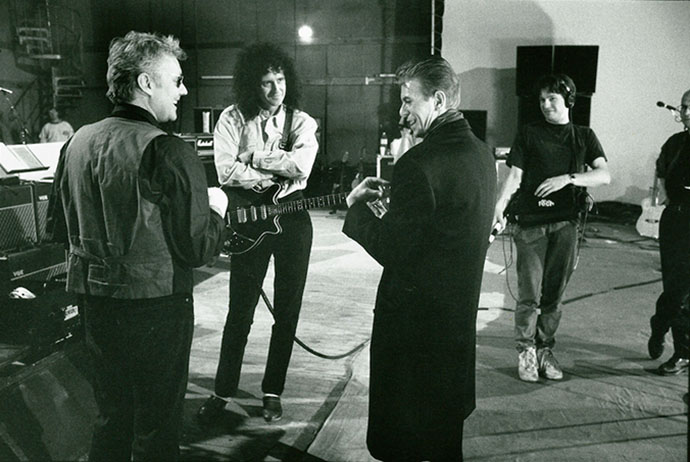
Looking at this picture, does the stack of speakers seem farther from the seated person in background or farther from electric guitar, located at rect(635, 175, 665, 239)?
the seated person in background

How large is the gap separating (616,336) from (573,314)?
550 mm

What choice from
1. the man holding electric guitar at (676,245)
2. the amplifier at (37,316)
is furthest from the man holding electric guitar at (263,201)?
the man holding electric guitar at (676,245)

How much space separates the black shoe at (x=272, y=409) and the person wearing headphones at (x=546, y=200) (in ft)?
4.78

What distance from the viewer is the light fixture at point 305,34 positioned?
482 inches

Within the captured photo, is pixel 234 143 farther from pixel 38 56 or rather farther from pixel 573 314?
pixel 38 56

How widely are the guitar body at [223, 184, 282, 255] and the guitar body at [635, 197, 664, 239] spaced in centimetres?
610

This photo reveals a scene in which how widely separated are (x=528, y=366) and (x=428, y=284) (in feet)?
6.33

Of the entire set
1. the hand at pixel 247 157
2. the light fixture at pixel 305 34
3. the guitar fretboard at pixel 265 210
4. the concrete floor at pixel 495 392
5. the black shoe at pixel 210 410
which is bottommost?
the concrete floor at pixel 495 392

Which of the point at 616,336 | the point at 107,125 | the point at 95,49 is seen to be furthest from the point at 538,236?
the point at 95,49

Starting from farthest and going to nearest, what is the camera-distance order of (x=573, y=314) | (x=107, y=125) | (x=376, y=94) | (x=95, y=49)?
(x=95, y=49) → (x=376, y=94) → (x=573, y=314) → (x=107, y=125)

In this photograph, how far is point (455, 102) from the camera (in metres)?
2.00

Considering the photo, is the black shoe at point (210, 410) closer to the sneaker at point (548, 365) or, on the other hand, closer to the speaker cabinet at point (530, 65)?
the sneaker at point (548, 365)

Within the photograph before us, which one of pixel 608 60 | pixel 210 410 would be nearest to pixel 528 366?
pixel 210 410

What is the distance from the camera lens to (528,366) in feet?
11.9
